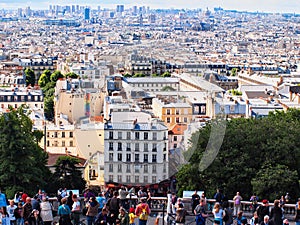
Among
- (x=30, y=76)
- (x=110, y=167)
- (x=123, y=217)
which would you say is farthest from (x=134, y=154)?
(x=30, y=76)

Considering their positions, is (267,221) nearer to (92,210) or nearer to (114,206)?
(114,206)

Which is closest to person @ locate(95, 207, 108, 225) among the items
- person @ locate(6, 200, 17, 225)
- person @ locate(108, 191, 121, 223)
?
person @ locate(108, 191, 121, 223)

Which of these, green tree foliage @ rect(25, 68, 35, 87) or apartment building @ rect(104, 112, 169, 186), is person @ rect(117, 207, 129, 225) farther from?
green tree foliage @ rect(25, 68, 35, 87)

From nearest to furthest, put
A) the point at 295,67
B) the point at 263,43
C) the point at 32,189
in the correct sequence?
the point at 32,189, the point at 295,67, the point at 263,43

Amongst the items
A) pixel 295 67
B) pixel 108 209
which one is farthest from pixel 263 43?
pixel 108 209

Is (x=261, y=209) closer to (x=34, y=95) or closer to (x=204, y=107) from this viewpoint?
(x=204, y=107)
